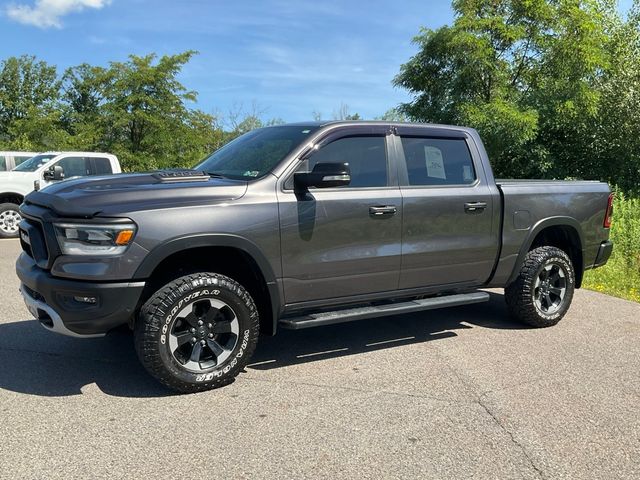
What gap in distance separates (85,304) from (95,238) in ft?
1.40

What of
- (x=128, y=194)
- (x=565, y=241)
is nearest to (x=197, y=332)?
(x=128, y=194)

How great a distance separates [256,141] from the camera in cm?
488

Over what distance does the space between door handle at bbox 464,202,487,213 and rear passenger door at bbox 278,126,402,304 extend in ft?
2.57

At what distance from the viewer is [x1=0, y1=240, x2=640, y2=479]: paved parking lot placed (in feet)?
9.89

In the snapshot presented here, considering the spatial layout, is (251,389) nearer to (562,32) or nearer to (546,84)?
(546,84)

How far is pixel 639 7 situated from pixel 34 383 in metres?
25.1

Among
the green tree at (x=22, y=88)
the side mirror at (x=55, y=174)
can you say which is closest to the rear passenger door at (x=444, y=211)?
the side mirror at (x=55, y=174)

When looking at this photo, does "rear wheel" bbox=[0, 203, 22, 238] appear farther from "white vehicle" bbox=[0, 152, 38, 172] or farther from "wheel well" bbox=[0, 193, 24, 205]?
"white vehicle" bbox=[0, 152, 38, 172]

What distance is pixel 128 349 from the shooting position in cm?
477

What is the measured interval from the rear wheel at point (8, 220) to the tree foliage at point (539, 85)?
13.6 meters

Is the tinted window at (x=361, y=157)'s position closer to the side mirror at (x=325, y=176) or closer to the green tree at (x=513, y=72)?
the side mirror at (x=325, y=176)

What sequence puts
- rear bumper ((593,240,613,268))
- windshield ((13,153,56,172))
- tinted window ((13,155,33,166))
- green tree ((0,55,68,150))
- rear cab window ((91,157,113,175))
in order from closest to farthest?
rear bumper ((593,240,613,268)), windshield ((13,153,56,172)), rear cab window ((91,157,113,175)), tinted window ((13,155,33,166)), green tree ((0,55,68,150))

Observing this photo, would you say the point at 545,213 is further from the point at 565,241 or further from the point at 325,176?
the point at 325,176

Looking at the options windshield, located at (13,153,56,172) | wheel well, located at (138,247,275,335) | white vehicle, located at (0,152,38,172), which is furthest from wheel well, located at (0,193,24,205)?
wheel well, located at (138,247,275,335)
